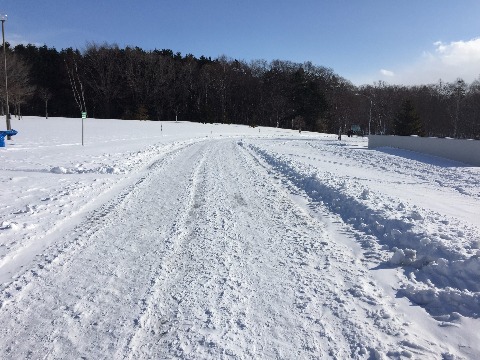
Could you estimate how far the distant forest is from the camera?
72375mm

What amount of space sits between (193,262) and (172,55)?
298ft

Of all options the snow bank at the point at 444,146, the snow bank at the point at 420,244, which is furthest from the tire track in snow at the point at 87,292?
the snow bank at the point at 444,146

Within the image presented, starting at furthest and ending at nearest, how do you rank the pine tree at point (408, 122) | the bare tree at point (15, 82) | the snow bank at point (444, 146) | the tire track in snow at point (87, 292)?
the pine tree at point (408, 122) → the bare tree at point (15, 82) → the snow bank at point (444, 146) → the tire track in snow at point (87, 292)

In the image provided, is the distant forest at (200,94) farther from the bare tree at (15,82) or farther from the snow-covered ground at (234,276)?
the snow-covered ground at (234,276)

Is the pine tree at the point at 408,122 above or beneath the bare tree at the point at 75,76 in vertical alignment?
beneath

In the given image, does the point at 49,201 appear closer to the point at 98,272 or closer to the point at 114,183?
the point at 114,183

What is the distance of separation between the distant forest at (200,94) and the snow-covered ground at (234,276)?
60.9 m

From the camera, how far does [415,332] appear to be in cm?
346

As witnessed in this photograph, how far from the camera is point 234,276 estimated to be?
4.49 metres

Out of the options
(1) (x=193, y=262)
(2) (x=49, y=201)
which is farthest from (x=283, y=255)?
(2) (x=49, y=201)

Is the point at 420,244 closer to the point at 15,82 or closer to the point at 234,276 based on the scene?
the point at 234,276

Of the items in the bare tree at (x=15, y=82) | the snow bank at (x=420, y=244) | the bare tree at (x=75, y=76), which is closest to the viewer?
the snow bank at (x=420, y=244)

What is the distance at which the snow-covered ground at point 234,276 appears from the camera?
10.6ft

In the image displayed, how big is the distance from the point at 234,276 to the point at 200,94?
3003 inches
